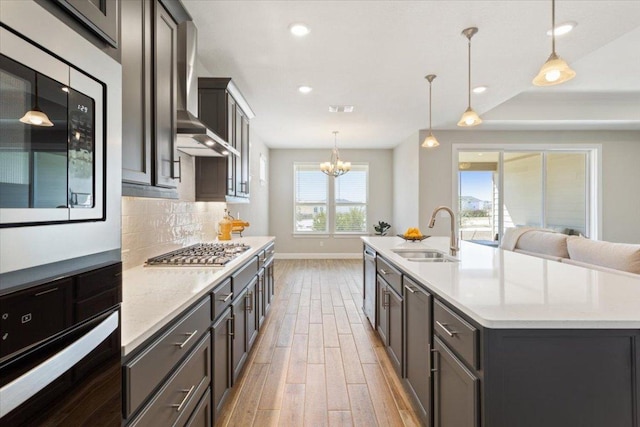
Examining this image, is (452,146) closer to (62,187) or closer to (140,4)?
(140,4)

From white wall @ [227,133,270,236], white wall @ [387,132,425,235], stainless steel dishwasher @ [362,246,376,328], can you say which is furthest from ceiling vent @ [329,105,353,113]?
stainless steel dishwasher @ [362,246,376,328]

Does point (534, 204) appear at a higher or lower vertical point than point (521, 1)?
lower

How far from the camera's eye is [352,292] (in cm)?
479

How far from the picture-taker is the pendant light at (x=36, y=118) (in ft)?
1.87

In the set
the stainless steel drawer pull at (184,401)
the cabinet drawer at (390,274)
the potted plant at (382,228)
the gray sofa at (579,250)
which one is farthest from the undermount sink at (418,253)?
the potted plant at (382,228)

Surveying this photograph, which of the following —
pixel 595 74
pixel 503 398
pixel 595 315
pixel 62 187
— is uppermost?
pixel 595 74

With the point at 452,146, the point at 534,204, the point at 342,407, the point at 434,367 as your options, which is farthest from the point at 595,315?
the point at 534,204

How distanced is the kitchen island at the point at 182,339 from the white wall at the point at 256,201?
280 centimetres

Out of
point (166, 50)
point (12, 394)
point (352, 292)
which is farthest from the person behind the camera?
point (352, 292)

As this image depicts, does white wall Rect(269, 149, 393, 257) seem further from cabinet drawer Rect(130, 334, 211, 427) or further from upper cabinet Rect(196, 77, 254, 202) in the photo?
cabinet drawer Rect(130, 334, 211, 427)

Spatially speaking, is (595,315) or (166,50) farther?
(166,50)

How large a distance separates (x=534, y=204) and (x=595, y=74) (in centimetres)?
267

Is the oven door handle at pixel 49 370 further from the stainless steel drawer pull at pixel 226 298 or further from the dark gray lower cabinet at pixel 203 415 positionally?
the stainless steel drawer pull at pixel 226 298

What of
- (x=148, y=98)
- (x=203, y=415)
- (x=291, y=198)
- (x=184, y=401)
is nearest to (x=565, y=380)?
(x=184, y=401)
